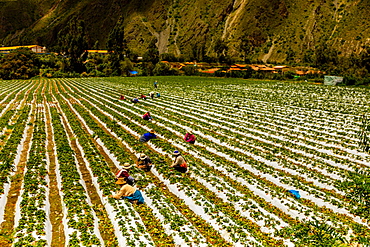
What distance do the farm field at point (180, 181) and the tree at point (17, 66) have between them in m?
78.3

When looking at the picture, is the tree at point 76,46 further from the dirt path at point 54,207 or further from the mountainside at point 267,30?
the dirt path at point 54,207

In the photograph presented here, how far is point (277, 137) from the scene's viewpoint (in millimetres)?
21344

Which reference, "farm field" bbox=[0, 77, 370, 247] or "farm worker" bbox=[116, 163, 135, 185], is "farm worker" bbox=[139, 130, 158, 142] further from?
"farm worker" bbox=[116, 163, 135, 185]

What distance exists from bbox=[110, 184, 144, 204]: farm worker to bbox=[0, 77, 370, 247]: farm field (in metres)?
0.23

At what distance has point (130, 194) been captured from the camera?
11.7m

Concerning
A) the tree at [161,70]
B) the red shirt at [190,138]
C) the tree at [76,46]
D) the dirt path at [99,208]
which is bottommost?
the dirt path at [99,208]

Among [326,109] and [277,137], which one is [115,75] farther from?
[277,137]

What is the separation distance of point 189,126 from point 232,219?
48.9ft

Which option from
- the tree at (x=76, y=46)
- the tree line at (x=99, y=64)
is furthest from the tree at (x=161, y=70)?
the tree at (x=76, y=46)

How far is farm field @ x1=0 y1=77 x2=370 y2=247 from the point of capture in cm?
945

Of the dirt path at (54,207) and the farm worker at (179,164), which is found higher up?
the farm worker at (179,164)

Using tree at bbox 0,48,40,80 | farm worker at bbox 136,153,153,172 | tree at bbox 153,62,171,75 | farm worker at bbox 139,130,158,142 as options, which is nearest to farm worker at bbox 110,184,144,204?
farm worker at bbox 136,153,153,172

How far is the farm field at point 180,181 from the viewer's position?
9453mm

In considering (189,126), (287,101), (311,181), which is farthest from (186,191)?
(287,101)
